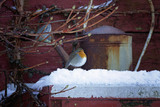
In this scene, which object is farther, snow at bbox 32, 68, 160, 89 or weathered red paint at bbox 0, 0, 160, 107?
weathered red paint at bbox 0, 0, 160, 107

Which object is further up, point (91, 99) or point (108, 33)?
point (108, 33)

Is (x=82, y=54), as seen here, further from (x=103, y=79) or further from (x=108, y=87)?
(x=108, y=87)

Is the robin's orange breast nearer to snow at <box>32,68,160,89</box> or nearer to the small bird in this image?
the small bird

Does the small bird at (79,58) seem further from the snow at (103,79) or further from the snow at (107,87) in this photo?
the snow at (107,87)

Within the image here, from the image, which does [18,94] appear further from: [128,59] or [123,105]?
[128,59]

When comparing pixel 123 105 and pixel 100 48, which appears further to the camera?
pixel 100 48

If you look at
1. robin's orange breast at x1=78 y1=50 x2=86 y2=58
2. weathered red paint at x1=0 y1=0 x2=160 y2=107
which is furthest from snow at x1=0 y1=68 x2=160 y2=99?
weathered red paint at x1=0 y1=0 x2=160 y2=107

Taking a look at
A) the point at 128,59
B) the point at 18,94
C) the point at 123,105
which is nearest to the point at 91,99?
the point at 123,105

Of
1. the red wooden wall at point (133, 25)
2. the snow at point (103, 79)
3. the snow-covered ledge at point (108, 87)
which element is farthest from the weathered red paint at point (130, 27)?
the snow-covered ledge at point (108, 87)

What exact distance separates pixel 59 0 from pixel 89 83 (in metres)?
2.08

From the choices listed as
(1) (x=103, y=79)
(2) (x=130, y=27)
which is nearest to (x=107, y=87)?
(1) (x=103, y=79)

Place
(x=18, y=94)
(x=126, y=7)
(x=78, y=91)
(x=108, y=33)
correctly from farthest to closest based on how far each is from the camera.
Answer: (x=126, y=7) < (x=108, y=33) < (x=18, y=94) < (x=78, y=91)

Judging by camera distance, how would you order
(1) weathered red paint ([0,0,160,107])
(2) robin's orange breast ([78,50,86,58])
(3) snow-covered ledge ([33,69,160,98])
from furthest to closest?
(1) weathered red paint ([0,0,160,107]), (2) robin's orange breast ([78,50,86,58]), (3) snow-covered ledge ([33,69,160,98])

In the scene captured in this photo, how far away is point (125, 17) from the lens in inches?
126
